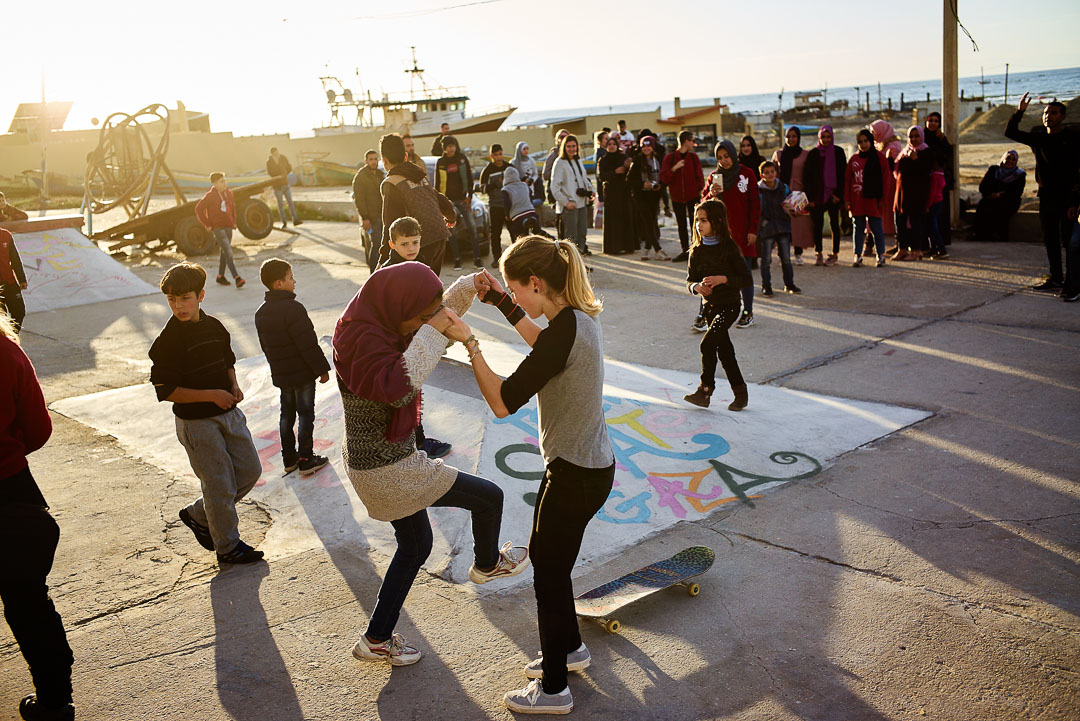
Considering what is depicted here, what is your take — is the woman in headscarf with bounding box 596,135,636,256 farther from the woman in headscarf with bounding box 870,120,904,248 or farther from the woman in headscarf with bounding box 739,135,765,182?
the woman in headscarf with bounding box 870,120,904,248

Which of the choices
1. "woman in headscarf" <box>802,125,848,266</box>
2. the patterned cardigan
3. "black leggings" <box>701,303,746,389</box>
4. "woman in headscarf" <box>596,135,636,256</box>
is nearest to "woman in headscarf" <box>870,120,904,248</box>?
"woman in headscarf" <box>802,125,848,266</box>

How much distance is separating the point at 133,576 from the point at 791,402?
4746 mm

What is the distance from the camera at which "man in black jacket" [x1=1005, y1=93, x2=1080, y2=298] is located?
8422 millimetres

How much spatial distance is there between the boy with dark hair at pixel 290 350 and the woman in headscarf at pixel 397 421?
2154 millimetres

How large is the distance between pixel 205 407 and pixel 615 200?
9913 millimetres

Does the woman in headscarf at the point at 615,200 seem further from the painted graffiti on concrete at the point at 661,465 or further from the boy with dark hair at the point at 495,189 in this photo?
the painted graffiti on concrete at the point at 661,465

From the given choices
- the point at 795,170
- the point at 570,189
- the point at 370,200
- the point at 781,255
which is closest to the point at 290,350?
the point at 370,200

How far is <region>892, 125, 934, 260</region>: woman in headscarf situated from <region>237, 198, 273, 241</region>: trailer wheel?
13191 millimetres

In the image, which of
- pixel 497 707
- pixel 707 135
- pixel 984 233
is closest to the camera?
pixel 497 707

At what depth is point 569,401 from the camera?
2.95 m

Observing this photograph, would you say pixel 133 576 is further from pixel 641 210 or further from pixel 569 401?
pixel 641 210

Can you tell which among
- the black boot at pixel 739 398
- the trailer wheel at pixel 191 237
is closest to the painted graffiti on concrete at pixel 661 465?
the black boot at pixel 739 398

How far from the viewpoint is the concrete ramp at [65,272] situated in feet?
41.3

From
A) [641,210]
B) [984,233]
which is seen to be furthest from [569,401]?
[984,233]
